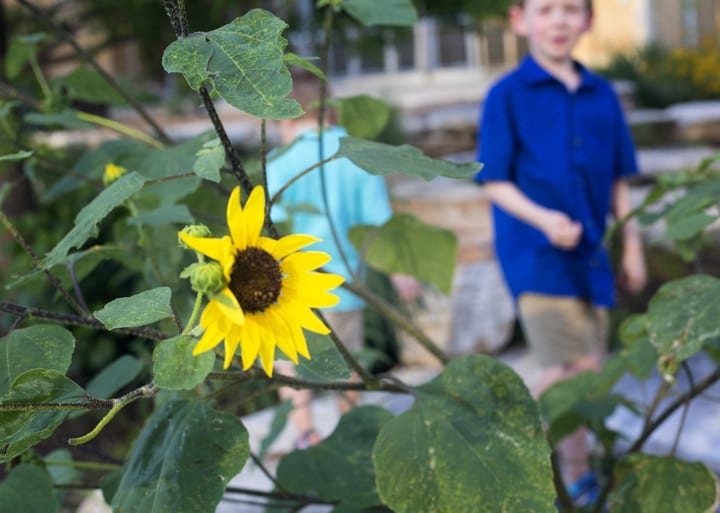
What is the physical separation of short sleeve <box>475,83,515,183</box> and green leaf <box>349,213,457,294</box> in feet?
3.32

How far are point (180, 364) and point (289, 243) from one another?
13 centimetres

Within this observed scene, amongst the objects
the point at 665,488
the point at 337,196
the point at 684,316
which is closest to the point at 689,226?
the point at 684,316

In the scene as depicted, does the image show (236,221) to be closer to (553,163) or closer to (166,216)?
(166,216)

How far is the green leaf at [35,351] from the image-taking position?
35.5 inches

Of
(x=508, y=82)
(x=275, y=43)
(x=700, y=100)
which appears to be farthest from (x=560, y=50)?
(x=700, y=100)

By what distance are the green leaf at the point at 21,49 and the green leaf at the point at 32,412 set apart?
3.13 feet

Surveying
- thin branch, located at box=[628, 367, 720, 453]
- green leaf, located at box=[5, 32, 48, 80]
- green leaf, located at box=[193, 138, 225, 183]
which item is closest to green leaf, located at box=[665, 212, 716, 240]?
thin branch, located at box=[628, 367, 720, 453]

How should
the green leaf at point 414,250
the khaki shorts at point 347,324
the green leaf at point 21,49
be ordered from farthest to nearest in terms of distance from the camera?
1. the khaki shorts at point 347,324
2. the green leaf at point 21,49
3. the green leaf at point 414,250

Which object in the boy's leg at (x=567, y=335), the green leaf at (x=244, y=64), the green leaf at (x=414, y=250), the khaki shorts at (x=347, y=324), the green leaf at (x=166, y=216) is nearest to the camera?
the green leaf at (x=244, y=64)

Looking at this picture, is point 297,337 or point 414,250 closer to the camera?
point 297,337

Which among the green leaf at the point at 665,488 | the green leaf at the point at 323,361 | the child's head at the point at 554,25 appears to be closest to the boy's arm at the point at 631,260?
the child's head at the point at 554,25

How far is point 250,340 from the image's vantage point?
791 millimetres

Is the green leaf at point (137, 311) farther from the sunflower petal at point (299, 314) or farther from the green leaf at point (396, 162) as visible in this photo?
the green leaf at point (396, 162)

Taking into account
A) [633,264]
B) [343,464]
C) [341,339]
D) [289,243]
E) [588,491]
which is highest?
[289,243]
